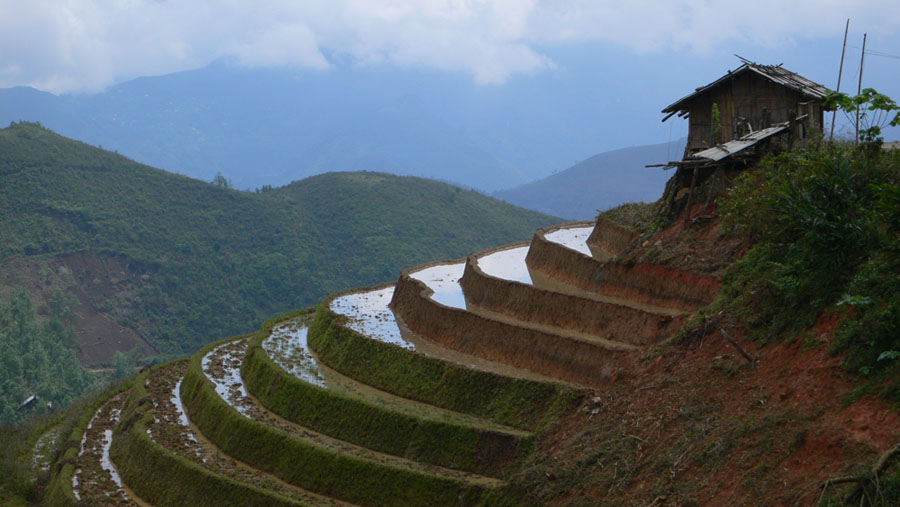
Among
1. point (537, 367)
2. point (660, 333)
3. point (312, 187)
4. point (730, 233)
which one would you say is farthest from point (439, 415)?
point (312, 187)

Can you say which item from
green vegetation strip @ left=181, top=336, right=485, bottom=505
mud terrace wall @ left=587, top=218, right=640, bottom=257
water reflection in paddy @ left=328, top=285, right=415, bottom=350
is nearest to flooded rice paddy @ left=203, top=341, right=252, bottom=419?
green vegetation strip @ left=181, top=336, right=485, bottom=505

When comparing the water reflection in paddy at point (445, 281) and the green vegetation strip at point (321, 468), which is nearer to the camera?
the green vegetation strip at point (321, 468)

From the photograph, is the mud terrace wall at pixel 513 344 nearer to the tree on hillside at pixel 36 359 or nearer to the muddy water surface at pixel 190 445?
the muddy water surface at pixel 190 445

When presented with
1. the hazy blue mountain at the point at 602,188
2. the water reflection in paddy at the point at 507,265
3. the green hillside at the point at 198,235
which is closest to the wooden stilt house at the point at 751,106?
the water reflection in paddy at the point at 507,265

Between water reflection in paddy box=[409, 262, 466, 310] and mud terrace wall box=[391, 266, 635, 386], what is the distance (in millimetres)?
689

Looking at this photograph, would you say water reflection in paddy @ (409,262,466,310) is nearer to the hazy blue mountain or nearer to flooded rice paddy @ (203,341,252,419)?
flooded rice paddy @ (203,341,252,419)

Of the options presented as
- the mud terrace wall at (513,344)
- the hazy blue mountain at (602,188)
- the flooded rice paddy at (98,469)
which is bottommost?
the flooded rice paddy at (98,469)

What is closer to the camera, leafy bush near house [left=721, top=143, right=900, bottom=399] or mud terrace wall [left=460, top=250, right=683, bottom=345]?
leafy bush near house [left=721, top=143, right=900, bottom=399]

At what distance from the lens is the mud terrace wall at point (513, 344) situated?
1809 cm

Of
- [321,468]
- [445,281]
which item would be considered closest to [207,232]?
[445,281]

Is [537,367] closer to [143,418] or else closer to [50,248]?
[143,418]

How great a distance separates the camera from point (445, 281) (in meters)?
29.2

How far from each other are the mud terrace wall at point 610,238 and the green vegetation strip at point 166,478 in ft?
39.7

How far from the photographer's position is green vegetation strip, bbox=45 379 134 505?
20.7 metres
